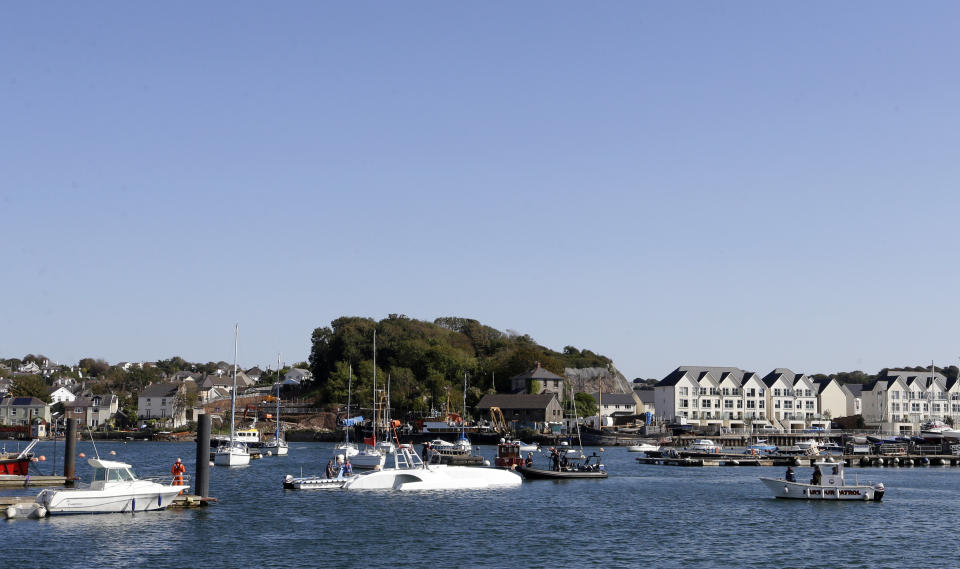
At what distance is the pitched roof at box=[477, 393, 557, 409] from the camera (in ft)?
563

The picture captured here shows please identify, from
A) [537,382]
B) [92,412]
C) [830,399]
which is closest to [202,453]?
[537,382]

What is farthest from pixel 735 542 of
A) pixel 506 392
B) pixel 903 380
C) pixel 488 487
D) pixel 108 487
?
pixel 903 380

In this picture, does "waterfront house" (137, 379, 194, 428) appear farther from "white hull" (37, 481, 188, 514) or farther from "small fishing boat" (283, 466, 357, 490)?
"white hull" (37, 481, 188, 514)

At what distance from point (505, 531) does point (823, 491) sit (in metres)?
23.8

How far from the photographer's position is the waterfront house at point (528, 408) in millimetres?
170375

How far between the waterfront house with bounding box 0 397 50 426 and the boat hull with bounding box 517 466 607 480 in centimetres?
13795

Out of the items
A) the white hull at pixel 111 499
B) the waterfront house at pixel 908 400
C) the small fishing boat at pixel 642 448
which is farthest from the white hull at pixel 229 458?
the waterfront house at pixel 908 400

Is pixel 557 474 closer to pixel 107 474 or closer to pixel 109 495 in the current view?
pixel 107 474

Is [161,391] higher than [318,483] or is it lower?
higher

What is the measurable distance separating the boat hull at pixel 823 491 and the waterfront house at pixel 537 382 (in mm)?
119373

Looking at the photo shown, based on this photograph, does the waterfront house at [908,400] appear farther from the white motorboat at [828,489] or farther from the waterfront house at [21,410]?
the waterfront house at [21,410]

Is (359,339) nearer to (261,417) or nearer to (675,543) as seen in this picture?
(261,417)

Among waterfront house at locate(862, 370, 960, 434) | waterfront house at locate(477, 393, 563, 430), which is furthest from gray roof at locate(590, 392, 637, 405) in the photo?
waterfront house at locate(862, 370, 960, 434)

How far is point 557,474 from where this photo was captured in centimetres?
7450
